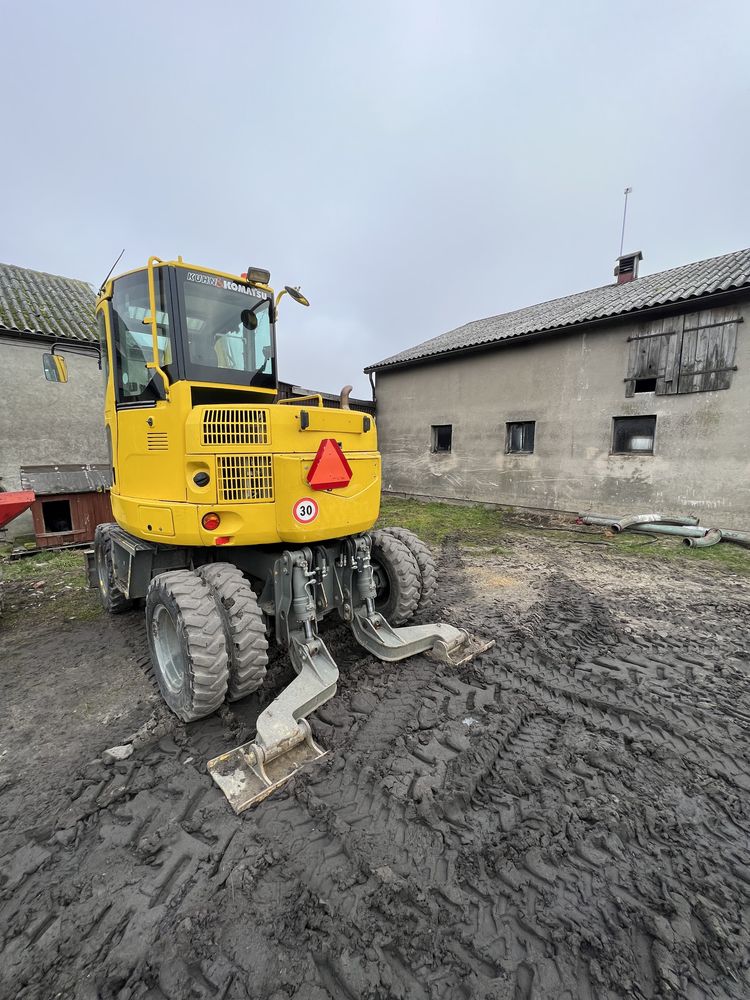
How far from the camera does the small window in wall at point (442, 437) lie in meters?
12.8

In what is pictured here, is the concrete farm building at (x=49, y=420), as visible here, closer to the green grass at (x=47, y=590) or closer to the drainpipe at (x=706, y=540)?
the green grass at (x=47, y=590)

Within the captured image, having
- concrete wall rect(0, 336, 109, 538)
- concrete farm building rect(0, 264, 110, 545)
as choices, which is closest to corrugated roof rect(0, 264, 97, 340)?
concrete farm building rect(0, 264, 110, 545)

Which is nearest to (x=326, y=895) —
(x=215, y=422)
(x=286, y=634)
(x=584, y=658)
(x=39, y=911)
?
(x=39, y=911)

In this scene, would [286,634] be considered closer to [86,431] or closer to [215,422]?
[215,422]

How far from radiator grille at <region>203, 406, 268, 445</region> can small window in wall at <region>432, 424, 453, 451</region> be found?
10.4 meters

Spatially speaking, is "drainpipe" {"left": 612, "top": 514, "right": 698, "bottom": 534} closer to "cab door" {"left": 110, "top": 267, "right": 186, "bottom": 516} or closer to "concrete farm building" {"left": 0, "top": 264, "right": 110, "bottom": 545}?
"cab door" {"left": 110, "top": 267, "right": 186, "bottom": 516}

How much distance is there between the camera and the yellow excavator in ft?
8.84

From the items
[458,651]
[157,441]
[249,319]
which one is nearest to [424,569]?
[458,651]

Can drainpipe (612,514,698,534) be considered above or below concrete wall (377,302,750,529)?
below

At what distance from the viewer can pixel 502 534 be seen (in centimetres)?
890

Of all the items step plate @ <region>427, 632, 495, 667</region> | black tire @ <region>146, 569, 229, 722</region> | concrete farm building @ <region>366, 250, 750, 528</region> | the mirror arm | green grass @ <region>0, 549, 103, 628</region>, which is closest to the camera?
black tire @ <region>146, 569, 229, 722</region>

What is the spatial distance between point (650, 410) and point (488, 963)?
10.0 metres

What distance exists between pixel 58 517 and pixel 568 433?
11086 mm

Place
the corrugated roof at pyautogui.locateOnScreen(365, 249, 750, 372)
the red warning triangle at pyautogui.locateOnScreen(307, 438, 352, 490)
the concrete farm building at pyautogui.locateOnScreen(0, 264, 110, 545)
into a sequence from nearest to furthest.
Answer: the red warning triangle at pyautogui.locateOnScreen(307, 438, 352, 490) → the concrete farm building at pyautogui.locateOnScreen(0, 264, 110, 545) → the corrugated roof at pyautogui.locateOnScreen(365, 249, 750, 372)
